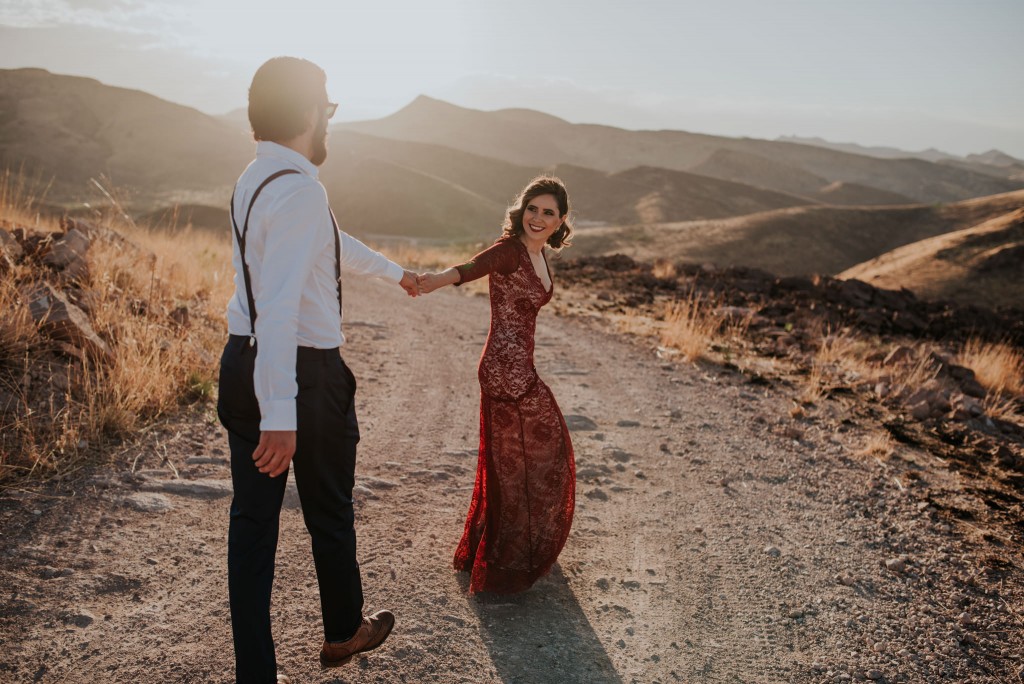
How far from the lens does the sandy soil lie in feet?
9.66

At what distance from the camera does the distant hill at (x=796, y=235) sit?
31250 millimetres

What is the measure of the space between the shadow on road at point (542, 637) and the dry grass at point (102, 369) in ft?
9.10

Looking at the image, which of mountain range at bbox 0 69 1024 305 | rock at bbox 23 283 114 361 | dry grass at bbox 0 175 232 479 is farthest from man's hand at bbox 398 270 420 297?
mountain range at bbox 0 69 1024 305

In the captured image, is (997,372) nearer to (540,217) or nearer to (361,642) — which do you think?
(540,217)

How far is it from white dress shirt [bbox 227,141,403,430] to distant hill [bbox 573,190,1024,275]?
27.1 metres

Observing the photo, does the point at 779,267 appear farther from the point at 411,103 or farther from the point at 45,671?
the point at 411,103

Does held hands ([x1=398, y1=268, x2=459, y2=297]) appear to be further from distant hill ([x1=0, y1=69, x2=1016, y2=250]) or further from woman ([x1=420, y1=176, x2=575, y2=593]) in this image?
distant hill ([x1=0, y1=69, x2=1016, y2=250])

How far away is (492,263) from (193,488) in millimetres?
2511

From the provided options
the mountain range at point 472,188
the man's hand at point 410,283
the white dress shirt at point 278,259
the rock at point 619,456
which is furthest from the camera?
the mountain range at point 472,188

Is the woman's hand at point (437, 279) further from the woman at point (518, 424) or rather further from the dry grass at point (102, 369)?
the dry grass at point (102, 369)

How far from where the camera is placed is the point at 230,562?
2.27 meters

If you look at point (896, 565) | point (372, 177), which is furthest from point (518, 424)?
point (372, 177)

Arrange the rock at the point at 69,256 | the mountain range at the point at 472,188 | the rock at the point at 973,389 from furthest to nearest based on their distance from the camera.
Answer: the mountain range at the point at 472,188 < the rock at the point at 973,389 < the rock at the point at 69,256

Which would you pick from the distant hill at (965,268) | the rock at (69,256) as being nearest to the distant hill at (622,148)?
the distant hill at (965,268)
